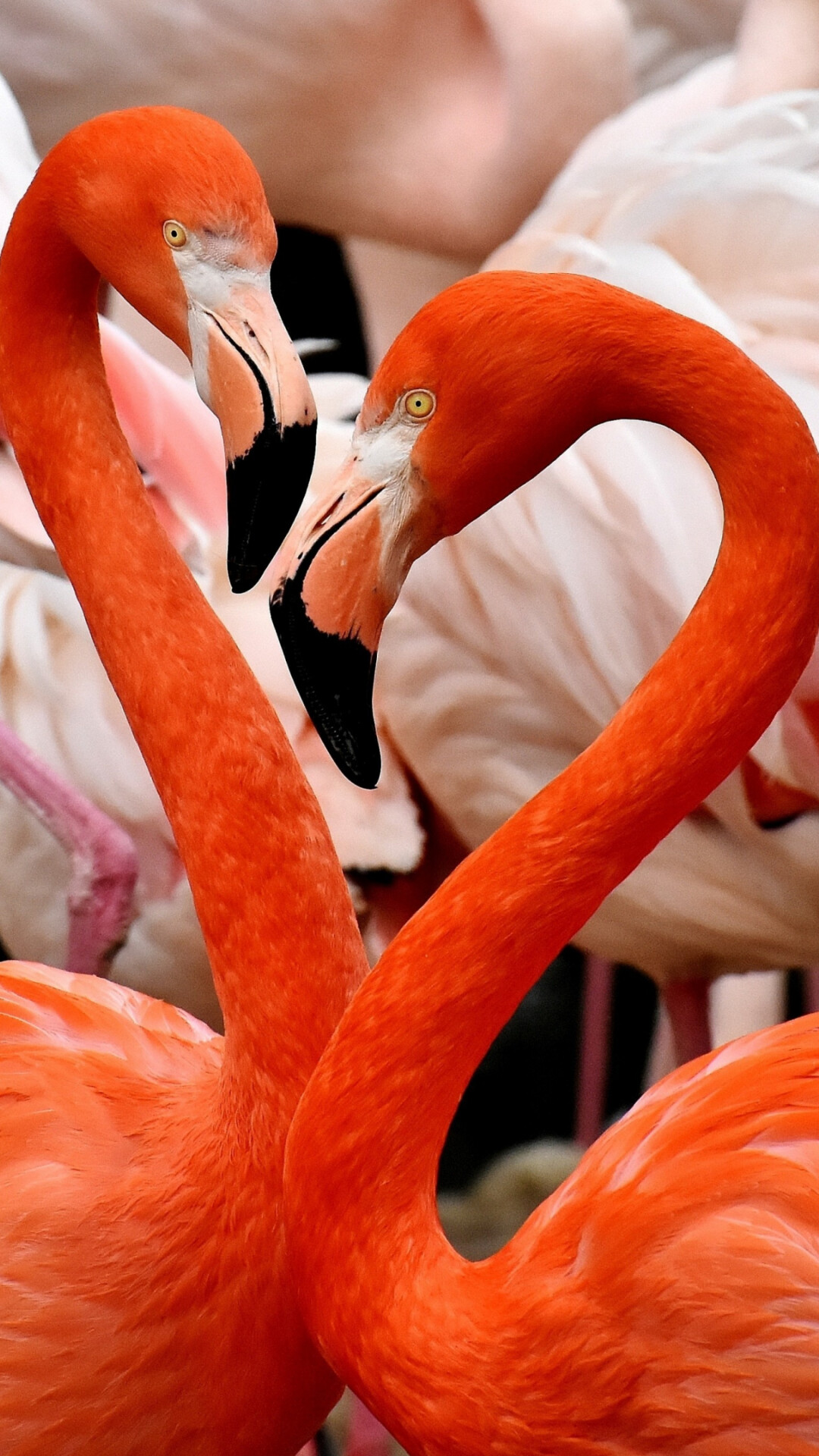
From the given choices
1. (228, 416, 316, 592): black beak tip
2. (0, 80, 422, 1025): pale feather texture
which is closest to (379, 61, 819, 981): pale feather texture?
(0, 80, 422, 1025): pale feather texture

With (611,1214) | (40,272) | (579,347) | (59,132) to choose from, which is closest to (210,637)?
(40,272)

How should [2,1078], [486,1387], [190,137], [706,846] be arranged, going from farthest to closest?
[706,846] → [2,1078] → [190,137] → [486,1387]

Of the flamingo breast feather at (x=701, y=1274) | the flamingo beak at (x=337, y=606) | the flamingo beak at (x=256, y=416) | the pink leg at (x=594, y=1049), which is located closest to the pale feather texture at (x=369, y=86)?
the pink leg at (x=594, y=1049)

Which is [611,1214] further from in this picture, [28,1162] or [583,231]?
[583,231]

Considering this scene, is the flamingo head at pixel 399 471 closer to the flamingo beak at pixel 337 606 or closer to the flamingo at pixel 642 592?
the flamingo beak at pixel 337 606

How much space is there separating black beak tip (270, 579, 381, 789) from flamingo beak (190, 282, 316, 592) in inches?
3.0

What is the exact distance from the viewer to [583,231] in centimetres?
192

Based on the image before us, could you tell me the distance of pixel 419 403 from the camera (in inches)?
45.7

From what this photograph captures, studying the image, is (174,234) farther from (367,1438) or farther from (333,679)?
(367,1438)

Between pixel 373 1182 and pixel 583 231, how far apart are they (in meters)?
1.09

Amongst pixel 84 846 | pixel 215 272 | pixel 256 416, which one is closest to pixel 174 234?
pixel 215 272

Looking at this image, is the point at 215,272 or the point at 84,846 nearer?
the point at 215,272

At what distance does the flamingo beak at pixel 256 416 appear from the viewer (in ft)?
3.92

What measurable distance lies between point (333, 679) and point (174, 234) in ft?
1.07
